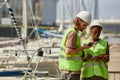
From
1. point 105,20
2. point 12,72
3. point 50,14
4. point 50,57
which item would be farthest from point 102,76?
point 105,20

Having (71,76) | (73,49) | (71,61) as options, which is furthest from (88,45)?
(71,76)

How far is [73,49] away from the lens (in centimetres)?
666

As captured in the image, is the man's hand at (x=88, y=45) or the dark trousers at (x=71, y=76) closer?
the man's hand at (x=88, y=45)

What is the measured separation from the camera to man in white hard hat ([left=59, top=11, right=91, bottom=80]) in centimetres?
669

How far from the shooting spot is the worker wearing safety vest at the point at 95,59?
6824 millimetres

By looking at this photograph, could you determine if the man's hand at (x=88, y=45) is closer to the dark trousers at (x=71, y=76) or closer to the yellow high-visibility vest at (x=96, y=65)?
the yellow high-visibility vest at (x=96, y=65)

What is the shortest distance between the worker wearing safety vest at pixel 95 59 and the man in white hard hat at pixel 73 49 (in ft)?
0.43

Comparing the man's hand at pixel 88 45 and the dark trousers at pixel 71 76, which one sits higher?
the man's hand at pixel 88 45

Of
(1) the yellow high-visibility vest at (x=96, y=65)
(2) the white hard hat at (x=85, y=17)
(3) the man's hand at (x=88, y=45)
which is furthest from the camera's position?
(1) the yellow high-visibility vest at (x=96, y=65)

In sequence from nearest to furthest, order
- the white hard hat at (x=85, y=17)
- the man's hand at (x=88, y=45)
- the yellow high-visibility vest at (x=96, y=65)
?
1. the man's hand at (x=88, y=45)
2. the white hard hat at (x=85, y=17)
3. the yellow high-visibility vest at (x=96, y=65)

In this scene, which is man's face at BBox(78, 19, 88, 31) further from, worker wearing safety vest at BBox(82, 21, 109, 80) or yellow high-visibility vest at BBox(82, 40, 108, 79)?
yellow high-visibility vest at BBox(82, 40, 108, 79)

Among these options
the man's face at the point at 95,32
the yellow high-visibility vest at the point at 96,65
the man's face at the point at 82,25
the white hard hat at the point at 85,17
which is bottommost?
the yellow high-visibility vest at the point at 96,65

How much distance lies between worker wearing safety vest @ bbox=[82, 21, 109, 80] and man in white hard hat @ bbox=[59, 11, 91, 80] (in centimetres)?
13

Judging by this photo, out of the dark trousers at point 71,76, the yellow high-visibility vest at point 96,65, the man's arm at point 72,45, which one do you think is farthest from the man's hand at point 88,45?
the dark trousers at point 71,76
